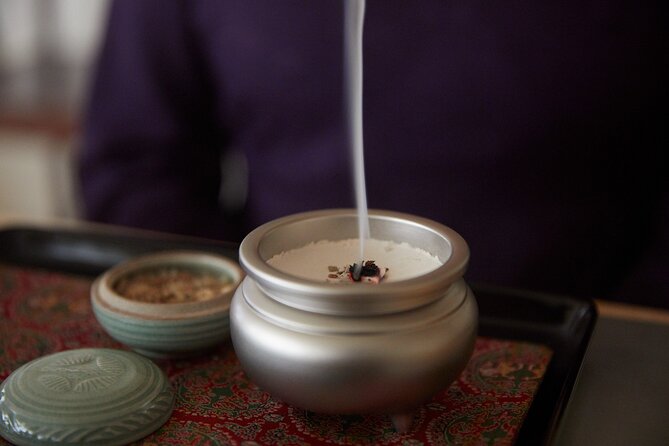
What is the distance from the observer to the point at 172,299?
769mm

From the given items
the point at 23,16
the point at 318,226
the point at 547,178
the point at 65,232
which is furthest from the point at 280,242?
the point at 23,16

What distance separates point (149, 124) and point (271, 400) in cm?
79

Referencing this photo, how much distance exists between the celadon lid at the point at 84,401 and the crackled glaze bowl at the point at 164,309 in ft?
0.15

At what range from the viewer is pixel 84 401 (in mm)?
590

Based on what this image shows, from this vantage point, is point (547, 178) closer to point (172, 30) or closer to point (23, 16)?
point (172, 30)

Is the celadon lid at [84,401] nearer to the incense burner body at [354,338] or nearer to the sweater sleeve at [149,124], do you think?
the incense burner body at [354,338]

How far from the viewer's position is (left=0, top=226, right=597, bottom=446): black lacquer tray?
2.21 ft

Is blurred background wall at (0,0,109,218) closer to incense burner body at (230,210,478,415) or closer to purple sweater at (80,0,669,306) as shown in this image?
purple sweater at (80,0,669,306)

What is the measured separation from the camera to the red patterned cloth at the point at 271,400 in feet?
1.99

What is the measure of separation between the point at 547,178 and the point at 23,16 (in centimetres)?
194

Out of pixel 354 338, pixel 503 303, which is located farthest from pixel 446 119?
pixel 354 338

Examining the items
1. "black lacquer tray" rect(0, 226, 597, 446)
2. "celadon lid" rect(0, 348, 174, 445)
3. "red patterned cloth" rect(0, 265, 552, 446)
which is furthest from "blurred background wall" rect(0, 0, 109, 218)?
"celadon lid" rect(0, 348, 174, 445)

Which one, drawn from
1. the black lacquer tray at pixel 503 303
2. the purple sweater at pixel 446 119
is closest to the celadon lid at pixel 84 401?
the black lacquer tray at pixel 503 303

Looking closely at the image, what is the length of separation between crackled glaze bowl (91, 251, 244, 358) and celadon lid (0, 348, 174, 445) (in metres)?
0.05
